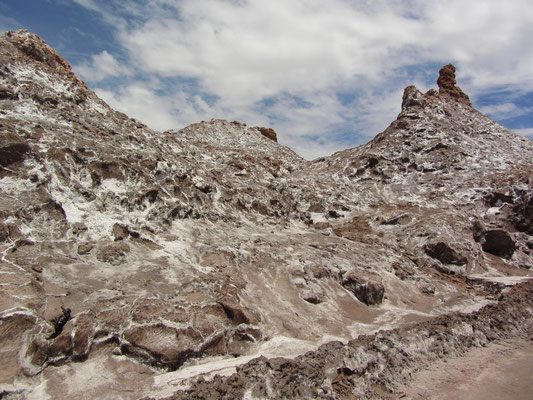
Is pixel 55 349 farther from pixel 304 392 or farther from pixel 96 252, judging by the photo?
pixel 304 392

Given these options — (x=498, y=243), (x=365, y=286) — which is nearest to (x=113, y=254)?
(x=365, y=286)

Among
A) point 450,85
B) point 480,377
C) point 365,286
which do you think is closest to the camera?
point 480,377

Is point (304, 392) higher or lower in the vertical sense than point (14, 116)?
lower

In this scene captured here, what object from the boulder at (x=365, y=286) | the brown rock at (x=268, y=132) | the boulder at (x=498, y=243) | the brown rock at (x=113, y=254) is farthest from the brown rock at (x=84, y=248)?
the brown rock at (x=268, y=132)

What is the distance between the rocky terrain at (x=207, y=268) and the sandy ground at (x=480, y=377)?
43 cm

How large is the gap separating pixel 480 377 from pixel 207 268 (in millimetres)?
8203

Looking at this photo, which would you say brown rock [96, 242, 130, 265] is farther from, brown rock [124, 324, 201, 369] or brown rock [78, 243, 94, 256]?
brown rock [124, 324, 201, 369]

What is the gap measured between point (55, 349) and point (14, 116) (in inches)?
425

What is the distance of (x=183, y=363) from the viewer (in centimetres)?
755

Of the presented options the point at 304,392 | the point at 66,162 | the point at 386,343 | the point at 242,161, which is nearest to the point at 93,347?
the point at 304,392

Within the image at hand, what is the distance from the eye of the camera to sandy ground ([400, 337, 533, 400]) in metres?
7.67

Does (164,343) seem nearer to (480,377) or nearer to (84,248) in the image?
(84,248)

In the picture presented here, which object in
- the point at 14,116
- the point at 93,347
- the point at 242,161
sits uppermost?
the point at 242,161

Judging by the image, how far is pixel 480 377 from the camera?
8516mm
